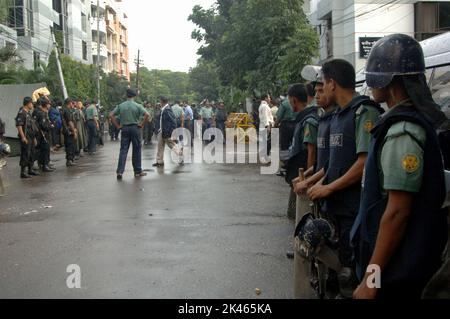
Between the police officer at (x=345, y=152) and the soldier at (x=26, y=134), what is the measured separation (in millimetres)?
8991

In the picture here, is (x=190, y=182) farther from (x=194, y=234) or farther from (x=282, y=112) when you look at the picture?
(x=194, y=234)

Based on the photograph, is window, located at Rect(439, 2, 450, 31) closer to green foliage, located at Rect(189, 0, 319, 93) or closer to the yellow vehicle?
green foliage, located at Rect(189, 0, 319, 93)

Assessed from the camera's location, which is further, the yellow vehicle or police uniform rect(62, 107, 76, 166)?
the yellow vehicle

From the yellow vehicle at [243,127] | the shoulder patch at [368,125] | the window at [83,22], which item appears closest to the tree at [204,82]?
the window at [83,22]

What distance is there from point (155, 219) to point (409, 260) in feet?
16.4

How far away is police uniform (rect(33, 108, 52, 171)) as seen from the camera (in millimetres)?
11789

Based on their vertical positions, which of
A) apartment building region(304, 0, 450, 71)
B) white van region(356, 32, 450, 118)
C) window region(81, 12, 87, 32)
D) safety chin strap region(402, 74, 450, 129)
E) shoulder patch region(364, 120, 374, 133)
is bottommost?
shoulder patch region(364, 120, 374, 133)

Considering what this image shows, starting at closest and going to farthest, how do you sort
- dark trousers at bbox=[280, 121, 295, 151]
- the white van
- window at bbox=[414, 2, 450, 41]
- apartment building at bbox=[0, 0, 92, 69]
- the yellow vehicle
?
the white van
dark trousers at bbox=[280, 121, 295, 151]
the yellow vehicle
window at bbox=[414, 2, 450, 41]
apartment building at bbox=[0, 0, 92, 69]

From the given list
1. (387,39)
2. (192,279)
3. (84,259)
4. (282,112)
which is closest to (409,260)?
(387,39)

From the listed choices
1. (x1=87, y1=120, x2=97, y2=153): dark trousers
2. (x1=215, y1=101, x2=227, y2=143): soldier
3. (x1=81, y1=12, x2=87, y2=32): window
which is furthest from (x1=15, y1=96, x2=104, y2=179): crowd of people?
(x1=81, y1=12, x2=87, y2=32): window

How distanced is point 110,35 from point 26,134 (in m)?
65.9

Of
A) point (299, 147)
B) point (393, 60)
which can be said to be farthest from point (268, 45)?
point (393, 60)

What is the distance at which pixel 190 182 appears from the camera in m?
10.2

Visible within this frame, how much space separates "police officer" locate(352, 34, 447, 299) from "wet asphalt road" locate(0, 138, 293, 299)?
204cm
